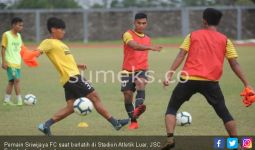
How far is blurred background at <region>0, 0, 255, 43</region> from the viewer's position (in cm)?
5366

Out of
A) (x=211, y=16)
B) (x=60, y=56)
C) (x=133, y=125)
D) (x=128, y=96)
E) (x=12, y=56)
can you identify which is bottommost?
(x=133, y=125)

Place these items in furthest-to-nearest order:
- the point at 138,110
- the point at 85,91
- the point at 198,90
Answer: the point at 138,110, the point at 85,91, the point at 198,90

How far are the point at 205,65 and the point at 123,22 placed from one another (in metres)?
44.9

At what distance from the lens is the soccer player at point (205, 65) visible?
9.75 m

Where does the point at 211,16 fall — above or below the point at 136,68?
above

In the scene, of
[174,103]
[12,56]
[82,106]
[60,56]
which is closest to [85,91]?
[82,106]

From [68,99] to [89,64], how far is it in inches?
685

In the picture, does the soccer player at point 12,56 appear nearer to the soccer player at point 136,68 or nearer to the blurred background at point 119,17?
the soccer player at point 136,68

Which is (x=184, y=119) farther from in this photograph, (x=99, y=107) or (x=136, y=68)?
(x=99, y=107)

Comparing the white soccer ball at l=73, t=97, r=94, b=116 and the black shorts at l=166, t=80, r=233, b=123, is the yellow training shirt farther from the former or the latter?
the black shorts at l=166, t=80, r=233, b=123

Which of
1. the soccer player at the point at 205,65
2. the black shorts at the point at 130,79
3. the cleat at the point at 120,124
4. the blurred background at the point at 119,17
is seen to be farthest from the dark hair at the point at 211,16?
the blurred background at the point at 119,17

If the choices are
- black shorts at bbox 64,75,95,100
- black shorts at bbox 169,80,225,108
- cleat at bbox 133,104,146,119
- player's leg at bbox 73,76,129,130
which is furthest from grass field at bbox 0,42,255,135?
black shorts at bbox 169,80,225,108

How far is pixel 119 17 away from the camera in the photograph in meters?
54.5

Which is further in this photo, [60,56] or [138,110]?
[138,110]
